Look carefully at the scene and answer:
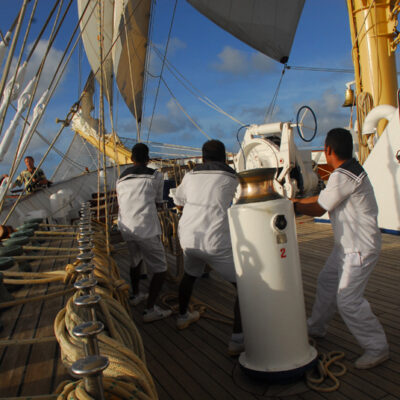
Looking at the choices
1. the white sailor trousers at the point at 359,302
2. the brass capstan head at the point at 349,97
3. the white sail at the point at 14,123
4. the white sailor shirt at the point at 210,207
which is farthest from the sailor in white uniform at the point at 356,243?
the brass capstan head at the point at 349,97

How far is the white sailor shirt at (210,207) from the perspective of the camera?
259cm

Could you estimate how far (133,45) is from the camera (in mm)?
14516

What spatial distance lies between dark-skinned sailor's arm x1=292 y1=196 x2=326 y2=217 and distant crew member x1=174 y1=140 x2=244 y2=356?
18.6 inches

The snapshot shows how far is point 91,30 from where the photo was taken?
56.1 ft

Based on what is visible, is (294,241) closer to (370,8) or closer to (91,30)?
(370,8)

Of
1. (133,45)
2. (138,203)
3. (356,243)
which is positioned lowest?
(356,243)

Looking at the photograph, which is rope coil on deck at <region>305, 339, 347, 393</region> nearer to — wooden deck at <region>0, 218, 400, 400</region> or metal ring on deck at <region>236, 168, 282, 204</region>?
wooden deck at <region>0, 218, 400, 400</region>

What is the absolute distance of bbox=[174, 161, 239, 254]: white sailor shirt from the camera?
259cm

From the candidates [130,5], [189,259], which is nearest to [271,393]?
[189,259]

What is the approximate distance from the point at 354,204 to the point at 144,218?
1.73 metres

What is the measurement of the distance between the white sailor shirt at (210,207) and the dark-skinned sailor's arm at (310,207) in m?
0.47

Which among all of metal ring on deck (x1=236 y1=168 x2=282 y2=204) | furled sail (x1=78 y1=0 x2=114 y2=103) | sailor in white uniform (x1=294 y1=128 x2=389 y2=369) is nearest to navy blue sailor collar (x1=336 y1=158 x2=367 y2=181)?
sailor in white uniform (x1=294 y1=128 x2=389 y2=369)

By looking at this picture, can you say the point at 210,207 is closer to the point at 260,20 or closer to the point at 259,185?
the point at 259,185

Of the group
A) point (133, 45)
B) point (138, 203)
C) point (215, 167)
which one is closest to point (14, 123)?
point (138, 203)
